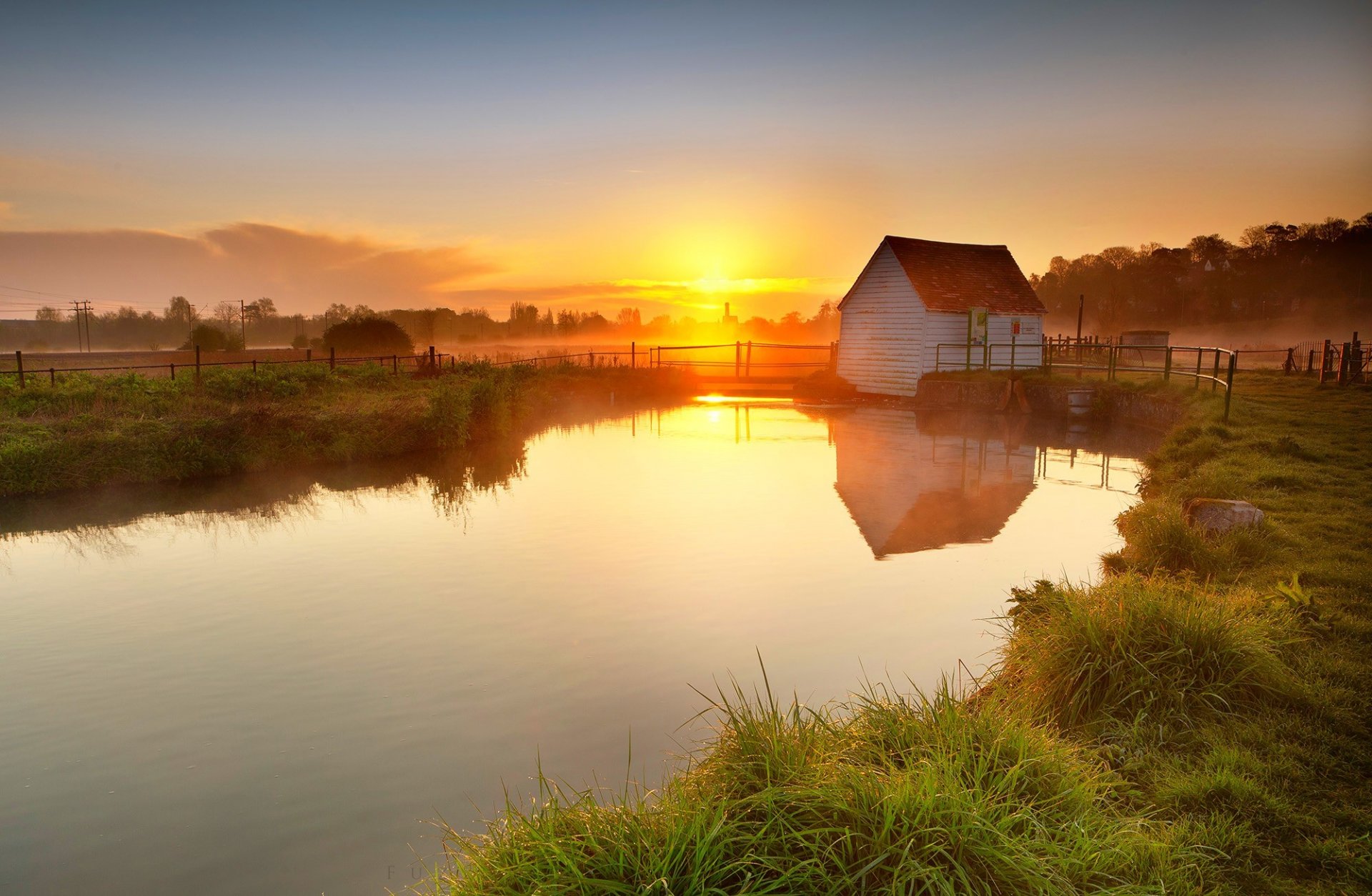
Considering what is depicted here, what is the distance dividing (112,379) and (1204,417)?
28458 mm

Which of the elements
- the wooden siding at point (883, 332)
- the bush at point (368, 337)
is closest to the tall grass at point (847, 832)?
the wooden siding at point (883, 332)

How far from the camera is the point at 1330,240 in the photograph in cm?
7519

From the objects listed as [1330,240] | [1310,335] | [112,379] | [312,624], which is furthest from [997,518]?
[1330,240]

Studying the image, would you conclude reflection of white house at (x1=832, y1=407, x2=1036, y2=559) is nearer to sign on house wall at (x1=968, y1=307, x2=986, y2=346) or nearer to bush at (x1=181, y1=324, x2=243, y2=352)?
sign on house wall at (x1=968, y1=307, x2=986, y2=346)

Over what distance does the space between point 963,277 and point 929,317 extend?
142 inches

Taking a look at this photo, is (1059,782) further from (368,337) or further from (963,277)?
(368,337)

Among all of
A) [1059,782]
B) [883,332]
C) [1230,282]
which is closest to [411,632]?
[1059,782]

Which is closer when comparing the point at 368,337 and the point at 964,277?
the point at 964,277

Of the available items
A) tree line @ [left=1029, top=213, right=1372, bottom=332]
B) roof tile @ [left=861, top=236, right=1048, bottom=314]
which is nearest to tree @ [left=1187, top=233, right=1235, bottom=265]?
tree line @ [left=1029, top=213, right=1372, bottom=332]

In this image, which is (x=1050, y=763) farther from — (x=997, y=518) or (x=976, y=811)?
(x=997, y=518)

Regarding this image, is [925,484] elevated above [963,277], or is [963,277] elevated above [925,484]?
[963,277]

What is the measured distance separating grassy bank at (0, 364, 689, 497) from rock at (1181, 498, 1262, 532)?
589 inches

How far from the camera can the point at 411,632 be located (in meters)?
7.64

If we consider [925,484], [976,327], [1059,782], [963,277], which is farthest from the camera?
[963,277]
